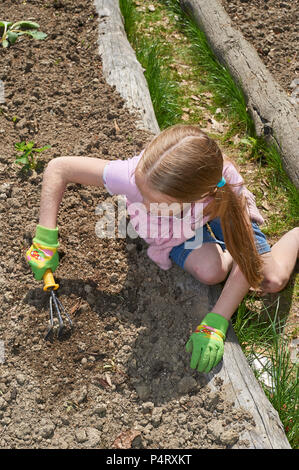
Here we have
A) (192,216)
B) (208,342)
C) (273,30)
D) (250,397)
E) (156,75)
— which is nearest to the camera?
(250,397)

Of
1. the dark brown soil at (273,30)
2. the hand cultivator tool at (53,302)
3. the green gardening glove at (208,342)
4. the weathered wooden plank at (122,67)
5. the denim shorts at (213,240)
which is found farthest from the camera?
the dark brown soil at (273,30)

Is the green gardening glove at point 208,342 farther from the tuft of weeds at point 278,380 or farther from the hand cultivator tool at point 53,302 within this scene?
the hand cultivator tool at point 53,302

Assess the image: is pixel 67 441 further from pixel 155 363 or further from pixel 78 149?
pixel 78 149

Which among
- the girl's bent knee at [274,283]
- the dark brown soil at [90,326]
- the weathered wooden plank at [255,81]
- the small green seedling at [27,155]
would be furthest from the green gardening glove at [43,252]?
the weathered wooden plank at [255,81]

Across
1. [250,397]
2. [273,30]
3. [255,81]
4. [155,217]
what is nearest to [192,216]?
[155,217]

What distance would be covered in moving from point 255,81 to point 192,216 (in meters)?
1.47

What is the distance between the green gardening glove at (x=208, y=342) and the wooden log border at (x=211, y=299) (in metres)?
0.04

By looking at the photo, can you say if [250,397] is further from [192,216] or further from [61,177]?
[61,177]

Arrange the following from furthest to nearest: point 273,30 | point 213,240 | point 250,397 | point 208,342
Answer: point 273,30 → point 213,240 → point 208,342 → point 250,397

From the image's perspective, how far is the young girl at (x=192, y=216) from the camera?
203cm

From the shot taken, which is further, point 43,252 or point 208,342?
point 43,252

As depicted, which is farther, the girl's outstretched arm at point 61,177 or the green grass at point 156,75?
the green grass at point 156,75

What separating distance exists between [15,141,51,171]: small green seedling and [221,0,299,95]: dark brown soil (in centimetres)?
193

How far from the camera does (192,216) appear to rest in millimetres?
2453
